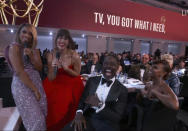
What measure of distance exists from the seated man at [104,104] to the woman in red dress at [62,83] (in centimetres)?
26

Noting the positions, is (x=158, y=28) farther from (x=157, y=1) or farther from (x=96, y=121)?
(x=96, y=121)

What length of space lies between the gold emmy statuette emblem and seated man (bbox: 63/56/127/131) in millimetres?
5063

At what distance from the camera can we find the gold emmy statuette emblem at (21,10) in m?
5.62

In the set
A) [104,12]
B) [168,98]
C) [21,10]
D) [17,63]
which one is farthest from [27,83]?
[104,12]

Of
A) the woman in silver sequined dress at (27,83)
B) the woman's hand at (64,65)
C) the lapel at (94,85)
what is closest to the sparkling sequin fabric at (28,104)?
the woman in silver sequined dress at (27,83)

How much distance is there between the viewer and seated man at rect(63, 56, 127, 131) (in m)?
1.67

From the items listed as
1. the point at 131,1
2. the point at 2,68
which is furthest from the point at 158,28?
the point at 2,68

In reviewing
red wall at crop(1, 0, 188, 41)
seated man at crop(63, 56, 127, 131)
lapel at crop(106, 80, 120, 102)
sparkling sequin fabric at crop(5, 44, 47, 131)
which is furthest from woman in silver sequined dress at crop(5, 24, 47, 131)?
red wall at crop(1, 0, 188, 41)

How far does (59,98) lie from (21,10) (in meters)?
5.04

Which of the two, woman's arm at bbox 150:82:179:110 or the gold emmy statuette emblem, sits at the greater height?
the gold emmy statuette emblem

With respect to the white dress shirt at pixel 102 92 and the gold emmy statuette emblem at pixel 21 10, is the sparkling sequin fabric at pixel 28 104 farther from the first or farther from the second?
the gold emmy statuette emblem at pixel 21 10

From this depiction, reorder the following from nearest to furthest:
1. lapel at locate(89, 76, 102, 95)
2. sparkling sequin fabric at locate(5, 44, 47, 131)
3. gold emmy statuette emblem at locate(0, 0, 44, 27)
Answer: sparkling sequin fabric at locate(5, 44, 47, 131)
lapel at locate(89, 76, 102, 95)
gold emmy statuette emblem at locate(0, 0, 44, 27)

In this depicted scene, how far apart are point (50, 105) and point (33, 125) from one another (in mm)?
440

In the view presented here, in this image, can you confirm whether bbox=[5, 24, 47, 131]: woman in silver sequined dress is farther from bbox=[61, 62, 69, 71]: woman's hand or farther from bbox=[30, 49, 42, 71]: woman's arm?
bbox=[61, 62, 69, 71]: woman's hand
